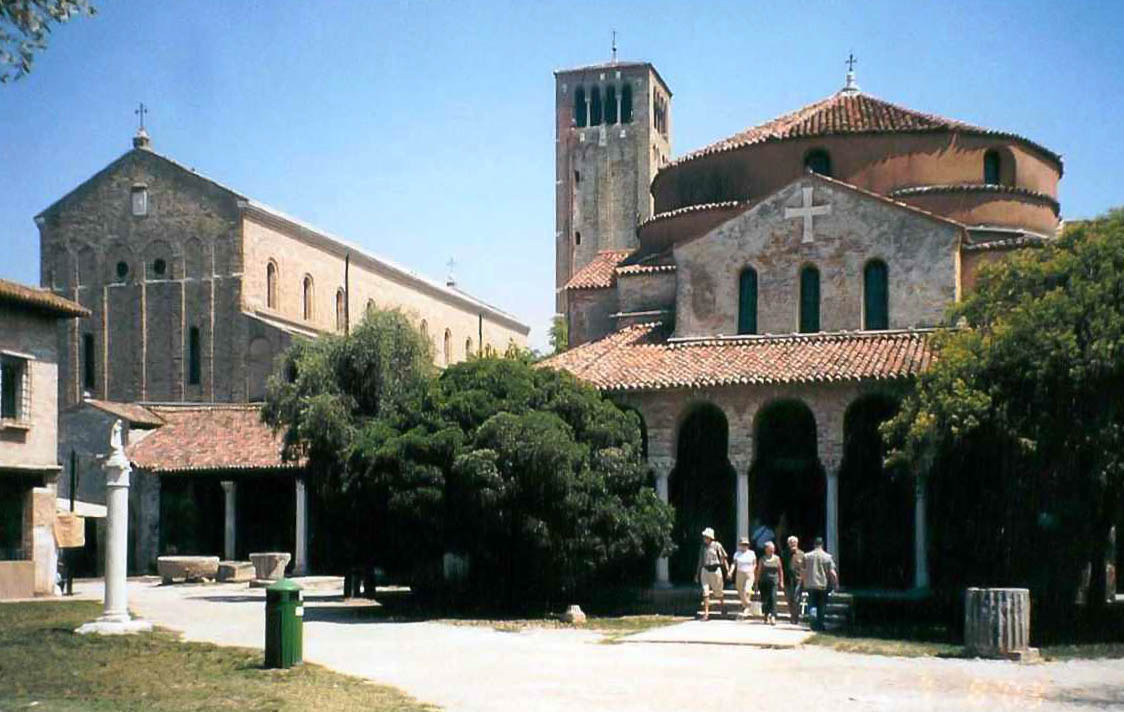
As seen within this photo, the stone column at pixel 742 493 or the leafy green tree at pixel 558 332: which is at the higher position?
the leafy green tree at pixel 558 332

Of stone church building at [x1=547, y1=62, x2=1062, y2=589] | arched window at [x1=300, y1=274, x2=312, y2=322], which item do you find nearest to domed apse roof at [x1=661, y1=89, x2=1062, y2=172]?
stone church building at [x1=547, y1=62, x2=1062, y2=589]

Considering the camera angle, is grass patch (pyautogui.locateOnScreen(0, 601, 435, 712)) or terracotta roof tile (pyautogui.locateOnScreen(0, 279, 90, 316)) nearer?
grass patch (pyautogui.locateOnScreen(0, 601, 435, 712))

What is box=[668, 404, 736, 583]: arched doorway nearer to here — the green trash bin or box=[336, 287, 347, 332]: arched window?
the green trash bin

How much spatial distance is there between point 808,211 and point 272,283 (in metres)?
28.1

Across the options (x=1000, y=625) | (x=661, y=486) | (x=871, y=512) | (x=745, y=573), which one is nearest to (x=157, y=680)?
(x=1000, y=625)

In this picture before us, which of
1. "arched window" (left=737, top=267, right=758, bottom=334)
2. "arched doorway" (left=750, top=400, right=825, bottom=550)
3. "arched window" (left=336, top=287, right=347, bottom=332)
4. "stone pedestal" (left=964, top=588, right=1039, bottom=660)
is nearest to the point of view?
"stone pedestal" (left=964, top=588, right=1039, bottom=660)

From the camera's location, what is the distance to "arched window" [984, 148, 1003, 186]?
32750 mm

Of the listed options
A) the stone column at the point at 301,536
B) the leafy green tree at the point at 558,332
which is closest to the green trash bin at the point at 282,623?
the stone column at the point at 301,536

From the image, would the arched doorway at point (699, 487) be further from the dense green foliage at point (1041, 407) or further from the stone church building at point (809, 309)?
the dense green foliage at point (1041, 407)

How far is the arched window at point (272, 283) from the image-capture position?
168 ft

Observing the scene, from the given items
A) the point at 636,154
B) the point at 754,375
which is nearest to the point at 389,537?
the point at 754,375

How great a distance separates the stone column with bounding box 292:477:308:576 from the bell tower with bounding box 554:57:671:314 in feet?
136

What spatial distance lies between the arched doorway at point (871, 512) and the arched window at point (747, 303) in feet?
11.0

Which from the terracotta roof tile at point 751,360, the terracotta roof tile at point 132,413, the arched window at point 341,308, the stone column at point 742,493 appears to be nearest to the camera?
the terracotta roof tile at point 751,360
